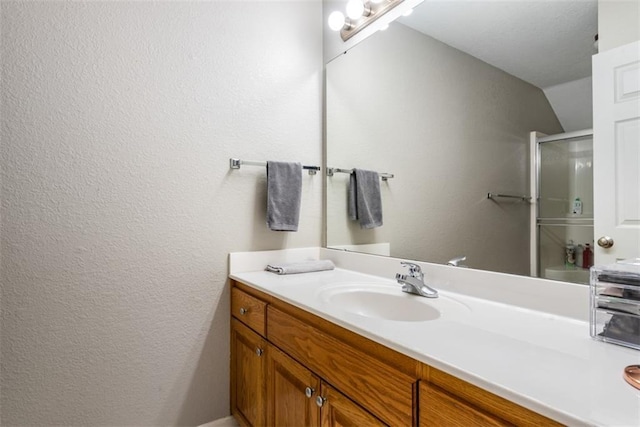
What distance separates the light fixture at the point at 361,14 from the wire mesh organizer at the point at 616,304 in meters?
1.24

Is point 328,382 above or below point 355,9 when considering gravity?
below

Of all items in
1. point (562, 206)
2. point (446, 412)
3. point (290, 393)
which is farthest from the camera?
point (290, 393)

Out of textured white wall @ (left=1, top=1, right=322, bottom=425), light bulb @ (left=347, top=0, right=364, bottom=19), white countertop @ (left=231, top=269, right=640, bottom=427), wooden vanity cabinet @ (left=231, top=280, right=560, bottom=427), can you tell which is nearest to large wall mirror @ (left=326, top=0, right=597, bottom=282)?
light bulb @ (left=347, top=0, right=364, bottom=19)

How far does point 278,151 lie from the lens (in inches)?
66.5

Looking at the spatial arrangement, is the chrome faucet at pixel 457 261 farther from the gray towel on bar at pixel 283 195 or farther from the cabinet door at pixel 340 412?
the gray towel on bar at pixel 283 195

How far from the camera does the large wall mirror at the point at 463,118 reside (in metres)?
0.94

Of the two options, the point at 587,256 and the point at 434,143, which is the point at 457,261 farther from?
the point at 434,143

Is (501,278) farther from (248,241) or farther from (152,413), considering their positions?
(152,413)

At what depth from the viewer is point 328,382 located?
91cm

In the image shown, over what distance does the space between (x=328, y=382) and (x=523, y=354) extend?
503 mm

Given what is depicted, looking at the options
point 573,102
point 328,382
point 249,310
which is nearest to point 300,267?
point 249,310

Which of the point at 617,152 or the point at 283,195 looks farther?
the point at 283,195

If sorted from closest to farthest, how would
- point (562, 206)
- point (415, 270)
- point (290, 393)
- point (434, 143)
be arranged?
point (562, 206) < point (290, 393) < point (415, 270) < point (434, 143)

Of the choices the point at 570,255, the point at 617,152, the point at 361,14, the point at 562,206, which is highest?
→ the point at 361,14
